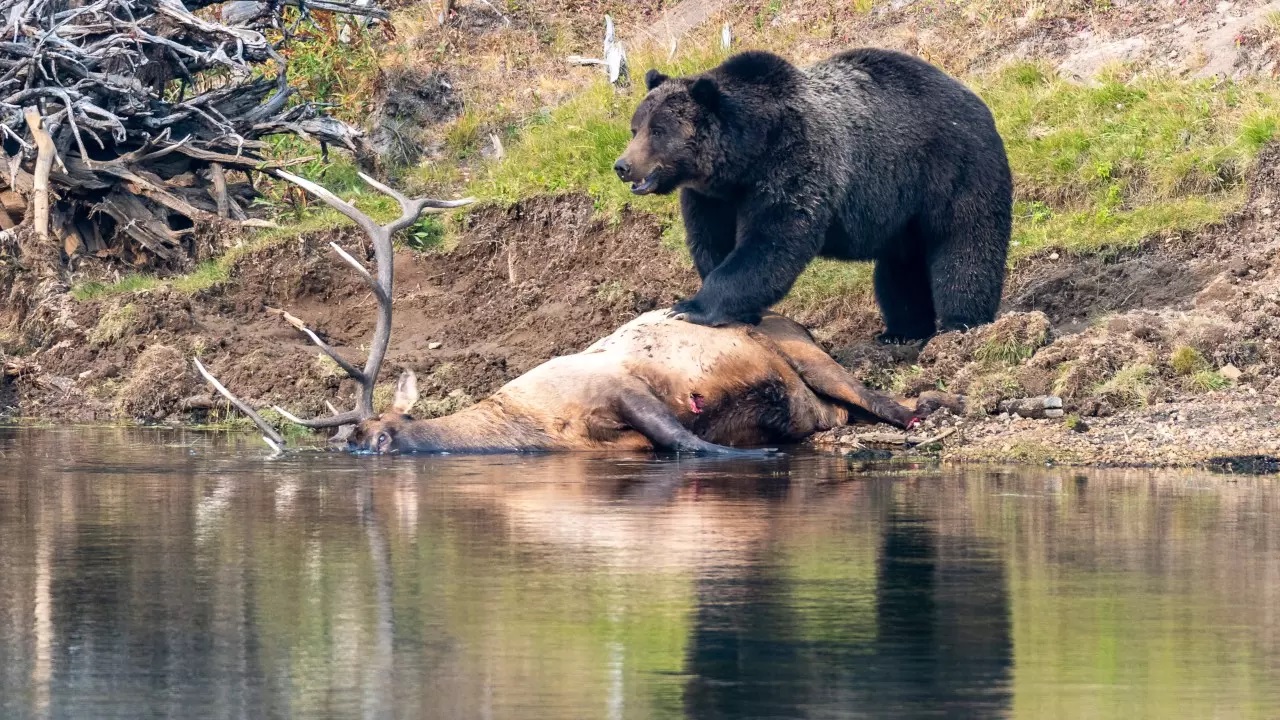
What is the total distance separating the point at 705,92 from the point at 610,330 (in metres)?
2.70

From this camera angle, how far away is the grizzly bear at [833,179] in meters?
12.0

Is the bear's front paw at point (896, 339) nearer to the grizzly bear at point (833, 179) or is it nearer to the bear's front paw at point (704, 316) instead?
the grizzly bear at point (833, 179)

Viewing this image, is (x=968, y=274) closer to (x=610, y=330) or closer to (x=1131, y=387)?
(x=1131, y=387)

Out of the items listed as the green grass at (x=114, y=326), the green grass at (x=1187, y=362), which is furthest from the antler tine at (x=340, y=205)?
the green grass at (x=1187, y=362)

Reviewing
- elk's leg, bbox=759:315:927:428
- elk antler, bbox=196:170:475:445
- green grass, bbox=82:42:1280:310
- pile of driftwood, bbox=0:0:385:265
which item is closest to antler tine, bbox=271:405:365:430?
elk antler, bbox=196:170:475:445

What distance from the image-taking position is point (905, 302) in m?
13.4

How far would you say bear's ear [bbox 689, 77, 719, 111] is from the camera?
39.6 ft

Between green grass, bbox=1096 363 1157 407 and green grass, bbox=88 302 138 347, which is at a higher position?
green grass, bbox=88 302 138 347

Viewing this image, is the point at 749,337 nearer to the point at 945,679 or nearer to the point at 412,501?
the point at 412,501

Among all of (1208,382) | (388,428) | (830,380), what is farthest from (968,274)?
(388,428)

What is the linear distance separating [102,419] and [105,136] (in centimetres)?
437

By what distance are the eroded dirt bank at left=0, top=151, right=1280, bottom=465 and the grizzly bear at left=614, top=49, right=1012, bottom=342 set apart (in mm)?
641

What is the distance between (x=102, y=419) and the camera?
46.3 feet

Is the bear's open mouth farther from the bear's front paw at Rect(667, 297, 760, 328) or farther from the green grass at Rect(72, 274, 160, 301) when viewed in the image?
the green grass at Rect(72, 274, 160, 301)
